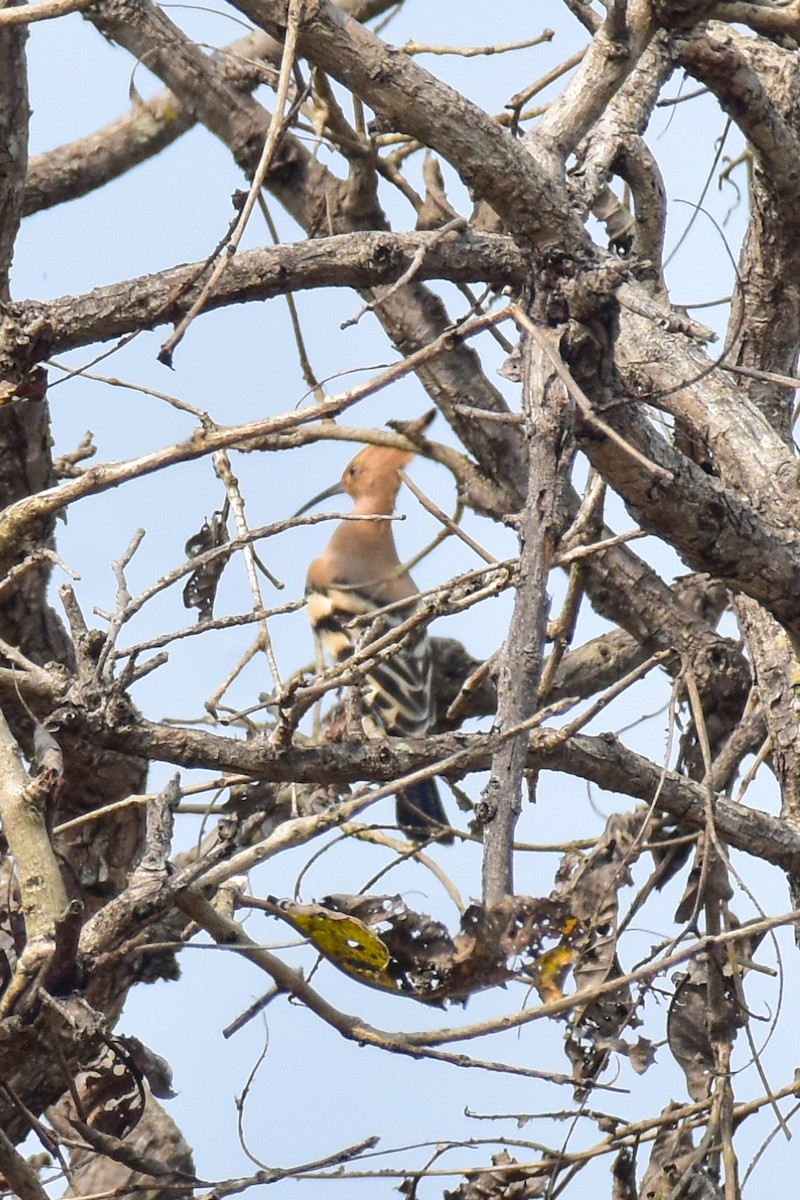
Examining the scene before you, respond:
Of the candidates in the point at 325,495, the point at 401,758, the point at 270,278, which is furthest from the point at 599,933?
the point at 325,495

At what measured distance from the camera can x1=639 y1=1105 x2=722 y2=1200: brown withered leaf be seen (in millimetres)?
2941

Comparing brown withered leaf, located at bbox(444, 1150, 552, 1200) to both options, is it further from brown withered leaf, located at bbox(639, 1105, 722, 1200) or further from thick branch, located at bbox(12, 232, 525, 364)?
thick branch, located at bbox(12, 232, 525, 364)

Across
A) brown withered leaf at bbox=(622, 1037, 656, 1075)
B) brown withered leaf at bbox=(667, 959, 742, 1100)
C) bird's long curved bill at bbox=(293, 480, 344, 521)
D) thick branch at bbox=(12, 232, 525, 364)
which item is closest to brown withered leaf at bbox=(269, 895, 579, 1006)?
brown withered leaf at bbox=(622, 1037, 656, 1075)

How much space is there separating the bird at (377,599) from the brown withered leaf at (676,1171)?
1.79 metres

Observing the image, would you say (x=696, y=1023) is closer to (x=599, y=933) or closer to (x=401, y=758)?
(x=599, y=933)

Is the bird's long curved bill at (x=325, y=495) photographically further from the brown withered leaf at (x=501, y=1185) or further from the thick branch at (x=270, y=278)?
the brown withered leaf at (x=501, y=1185)

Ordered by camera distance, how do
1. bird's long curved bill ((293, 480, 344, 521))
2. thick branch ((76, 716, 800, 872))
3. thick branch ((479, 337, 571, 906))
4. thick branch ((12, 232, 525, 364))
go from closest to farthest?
thick branch ((479, 337, 571, 906)) → thick branch ((76, 716, 800, 872)) → thick branch ((12, 232, 525, 364)) → bird's long curved bill ((293, 480, 344, 521))

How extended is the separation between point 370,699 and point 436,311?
1.43 m

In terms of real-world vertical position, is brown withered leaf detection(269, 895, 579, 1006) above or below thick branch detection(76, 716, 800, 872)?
below

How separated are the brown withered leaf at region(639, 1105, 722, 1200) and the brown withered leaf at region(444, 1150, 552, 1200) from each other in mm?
327

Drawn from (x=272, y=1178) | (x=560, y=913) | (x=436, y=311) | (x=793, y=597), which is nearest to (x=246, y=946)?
(x=272, y=1178)

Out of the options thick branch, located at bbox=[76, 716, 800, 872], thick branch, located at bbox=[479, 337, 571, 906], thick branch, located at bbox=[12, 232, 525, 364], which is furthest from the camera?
thick branch, located at bbox=[12, 232, 525, 364]

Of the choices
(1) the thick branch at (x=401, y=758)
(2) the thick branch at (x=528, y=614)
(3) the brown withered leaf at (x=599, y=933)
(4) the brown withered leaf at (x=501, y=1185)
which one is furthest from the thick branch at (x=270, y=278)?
(4) the brown withered leaf at (x=501, y=1185)

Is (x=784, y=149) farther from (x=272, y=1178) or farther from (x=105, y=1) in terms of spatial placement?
(x=272, y=1178)
